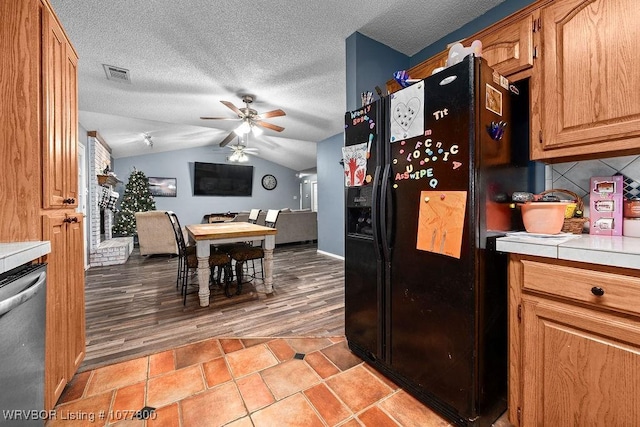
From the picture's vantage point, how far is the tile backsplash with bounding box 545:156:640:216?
4.19 feet

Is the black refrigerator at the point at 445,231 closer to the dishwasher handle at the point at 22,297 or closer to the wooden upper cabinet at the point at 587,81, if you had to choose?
the wooden upper cabinet at the point at 587,81

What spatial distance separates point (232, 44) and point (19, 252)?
2.14 m

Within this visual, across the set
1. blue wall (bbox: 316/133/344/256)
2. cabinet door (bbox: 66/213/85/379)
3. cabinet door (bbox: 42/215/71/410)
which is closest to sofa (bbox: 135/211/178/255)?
blue wall (bbox: 316/133/344/256)

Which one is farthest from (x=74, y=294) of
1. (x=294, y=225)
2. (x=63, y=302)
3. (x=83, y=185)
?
(x=294, y=225)

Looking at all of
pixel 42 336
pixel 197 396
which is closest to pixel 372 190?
pixel 197 396

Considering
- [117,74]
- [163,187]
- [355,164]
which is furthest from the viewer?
[163,187]

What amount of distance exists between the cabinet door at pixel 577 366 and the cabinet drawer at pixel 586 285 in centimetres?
5

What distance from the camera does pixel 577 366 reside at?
0.97 m

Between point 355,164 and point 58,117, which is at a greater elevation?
point 58,117

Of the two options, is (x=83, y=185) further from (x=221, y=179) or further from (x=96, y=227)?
(x=221, y=179)

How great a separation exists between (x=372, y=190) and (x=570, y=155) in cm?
94

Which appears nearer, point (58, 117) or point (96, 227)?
point (58, 117)

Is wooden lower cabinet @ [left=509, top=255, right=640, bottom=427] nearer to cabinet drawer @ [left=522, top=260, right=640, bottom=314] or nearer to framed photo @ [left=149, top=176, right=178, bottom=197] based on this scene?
cabinet drawer @ [left=522, top=260, right=640, bottom=314]

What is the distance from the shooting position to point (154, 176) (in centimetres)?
785
